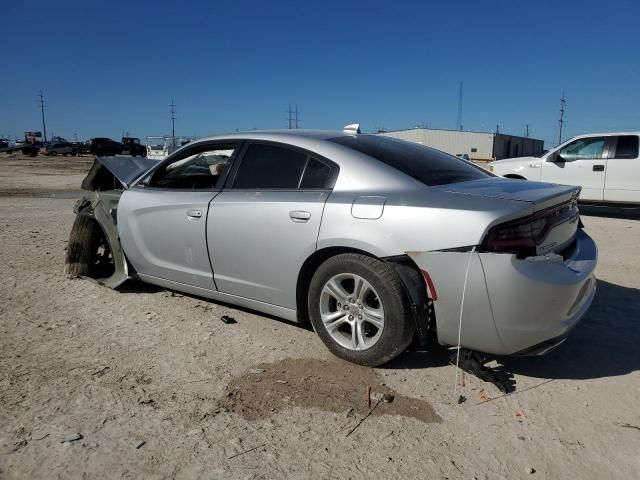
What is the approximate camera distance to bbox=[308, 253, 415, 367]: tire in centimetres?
299

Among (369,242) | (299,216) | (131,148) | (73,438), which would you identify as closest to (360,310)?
(369,242)

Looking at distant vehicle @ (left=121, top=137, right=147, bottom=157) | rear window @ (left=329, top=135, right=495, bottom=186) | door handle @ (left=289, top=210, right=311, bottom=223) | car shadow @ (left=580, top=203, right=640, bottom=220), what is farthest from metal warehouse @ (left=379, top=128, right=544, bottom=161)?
door handle @ (left=289, top=210, right=311, bottom=223)

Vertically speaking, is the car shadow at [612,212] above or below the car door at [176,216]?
below

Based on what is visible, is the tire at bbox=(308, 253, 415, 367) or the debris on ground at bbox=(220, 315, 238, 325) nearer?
the tire at bbox=(308, 253, 415, 367)

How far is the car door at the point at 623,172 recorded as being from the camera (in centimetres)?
1025

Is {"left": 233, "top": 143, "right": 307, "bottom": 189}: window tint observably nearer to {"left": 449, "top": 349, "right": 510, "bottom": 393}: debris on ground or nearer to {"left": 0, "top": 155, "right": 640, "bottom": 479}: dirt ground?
{"left": 0, "top": 155, "right": 640, "bottom": 479}: dirt ground

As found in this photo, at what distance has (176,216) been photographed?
4113 mm

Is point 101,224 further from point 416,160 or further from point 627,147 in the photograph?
point 627,147

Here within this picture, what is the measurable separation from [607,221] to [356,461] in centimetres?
967

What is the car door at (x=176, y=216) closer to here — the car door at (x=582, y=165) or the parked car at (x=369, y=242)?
the parked car at (x=369, y=242)

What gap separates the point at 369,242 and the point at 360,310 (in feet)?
1.51

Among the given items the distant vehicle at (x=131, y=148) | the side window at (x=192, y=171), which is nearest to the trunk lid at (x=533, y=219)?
the side window at (x=192, y=171)

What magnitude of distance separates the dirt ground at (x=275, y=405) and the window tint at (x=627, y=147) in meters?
7.46

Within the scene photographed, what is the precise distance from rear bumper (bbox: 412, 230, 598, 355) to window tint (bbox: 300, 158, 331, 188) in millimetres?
921
